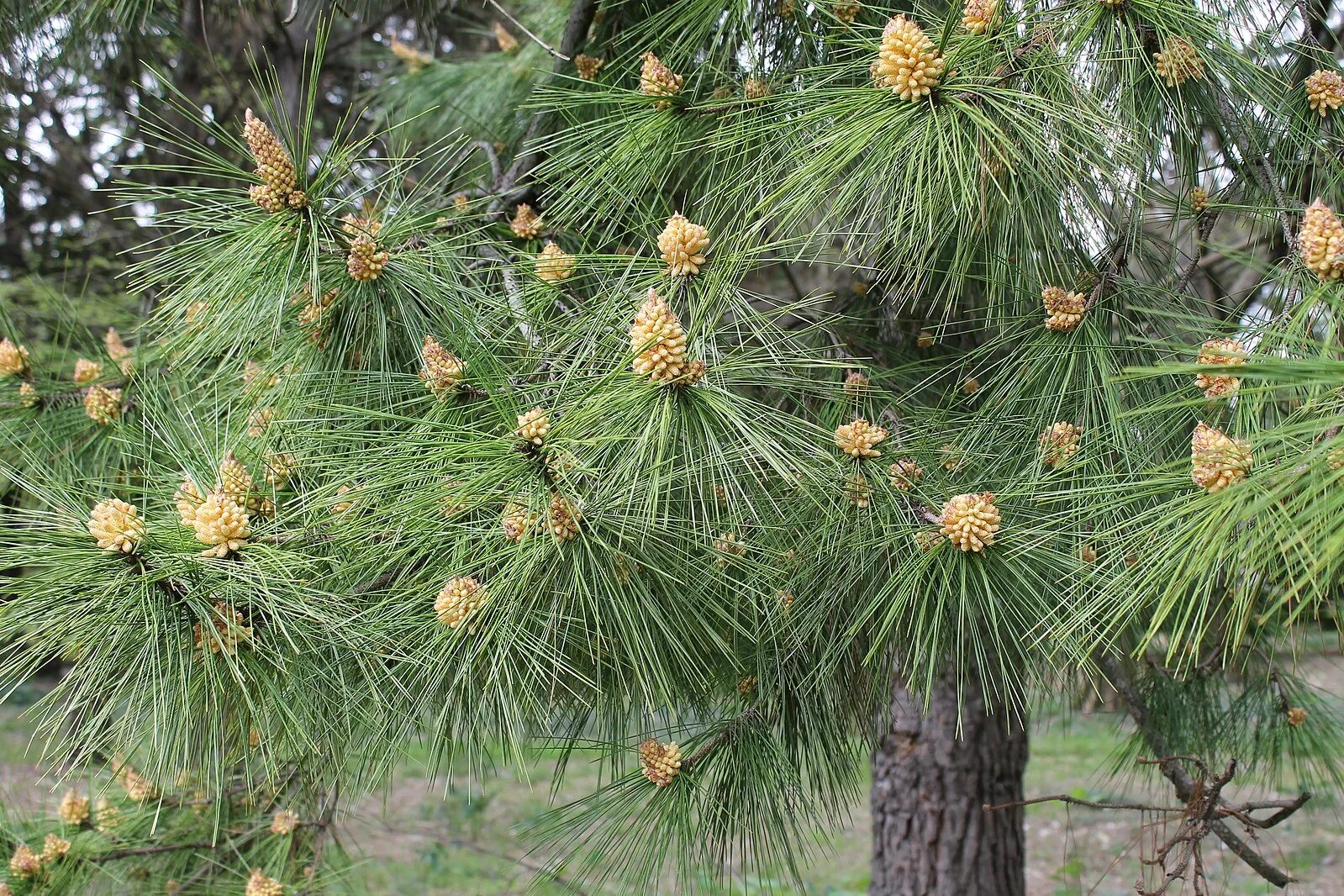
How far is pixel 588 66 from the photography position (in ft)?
5.17

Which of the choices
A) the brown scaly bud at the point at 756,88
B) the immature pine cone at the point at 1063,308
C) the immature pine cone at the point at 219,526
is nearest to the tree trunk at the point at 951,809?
the immature pine cone at the point at 1063,308

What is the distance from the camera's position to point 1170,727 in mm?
1783

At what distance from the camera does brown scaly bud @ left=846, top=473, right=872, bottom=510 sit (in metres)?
1.15

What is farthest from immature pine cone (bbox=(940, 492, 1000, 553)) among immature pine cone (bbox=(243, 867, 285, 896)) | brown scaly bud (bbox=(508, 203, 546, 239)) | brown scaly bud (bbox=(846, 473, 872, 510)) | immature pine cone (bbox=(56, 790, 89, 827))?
immature pine cone (bbox=(56, 790, 89, 827))

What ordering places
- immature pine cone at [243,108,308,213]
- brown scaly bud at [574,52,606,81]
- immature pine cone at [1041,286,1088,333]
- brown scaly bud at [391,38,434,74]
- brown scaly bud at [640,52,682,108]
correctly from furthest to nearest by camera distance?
1. brown scaly bud at [391,38,434,74]
2. brown scaly bud at [574,52,606,81]
3. brown scaly bud at [640,52,682,108]
4. immature pine cone at [1041,286,1088,333]
5. immature pine cone at [243,108,308,213]

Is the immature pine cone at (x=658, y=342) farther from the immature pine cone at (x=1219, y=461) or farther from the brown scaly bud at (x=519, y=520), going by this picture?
the immature pine cone at (x=1219, y=461)

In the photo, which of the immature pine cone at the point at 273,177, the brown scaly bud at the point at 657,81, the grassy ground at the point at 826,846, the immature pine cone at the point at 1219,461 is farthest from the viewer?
the grassy ground at the point at 826,846

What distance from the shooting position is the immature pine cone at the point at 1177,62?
115 cm

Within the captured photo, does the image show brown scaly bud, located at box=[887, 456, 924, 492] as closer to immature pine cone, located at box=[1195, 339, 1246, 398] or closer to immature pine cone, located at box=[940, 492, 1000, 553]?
immature pine cone, located at box=[940, 492, 1000, 553]

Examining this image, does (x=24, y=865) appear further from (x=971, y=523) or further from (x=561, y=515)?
(x=971, y=523)

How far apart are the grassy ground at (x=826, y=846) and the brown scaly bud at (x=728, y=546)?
2.31 metres

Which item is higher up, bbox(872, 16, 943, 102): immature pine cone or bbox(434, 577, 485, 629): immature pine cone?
bbox(872, 16, 943, 102): immature pine cone

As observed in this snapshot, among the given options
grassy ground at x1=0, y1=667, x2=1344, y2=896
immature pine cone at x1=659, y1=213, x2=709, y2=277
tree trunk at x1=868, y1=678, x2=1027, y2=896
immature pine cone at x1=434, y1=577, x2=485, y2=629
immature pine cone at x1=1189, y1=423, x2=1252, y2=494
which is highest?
immature pine cone at x1=659, y1=213, x2=709, y2=277

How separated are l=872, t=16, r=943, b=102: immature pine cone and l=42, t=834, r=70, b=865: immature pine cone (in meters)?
1.53
